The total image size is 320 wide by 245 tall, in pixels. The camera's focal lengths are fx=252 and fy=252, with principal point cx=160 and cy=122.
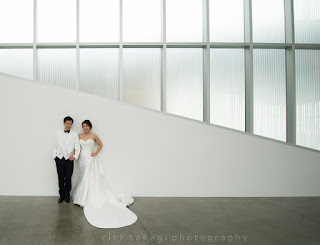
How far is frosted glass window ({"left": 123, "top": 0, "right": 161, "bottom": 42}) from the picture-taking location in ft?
24.4

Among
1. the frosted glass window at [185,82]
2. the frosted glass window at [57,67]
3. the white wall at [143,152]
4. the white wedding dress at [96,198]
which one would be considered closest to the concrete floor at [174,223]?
the white wedding dress at [96,198]

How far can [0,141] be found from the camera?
19.3ft

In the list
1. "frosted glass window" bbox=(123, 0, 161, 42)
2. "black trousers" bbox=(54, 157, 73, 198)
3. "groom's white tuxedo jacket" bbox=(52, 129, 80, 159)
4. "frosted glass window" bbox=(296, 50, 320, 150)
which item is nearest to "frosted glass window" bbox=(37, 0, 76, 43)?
"frosted glass window" bbox=(123, 0, 161, 42)

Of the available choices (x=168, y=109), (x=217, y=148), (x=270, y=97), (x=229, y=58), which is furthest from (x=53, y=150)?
(x=270, y=97)

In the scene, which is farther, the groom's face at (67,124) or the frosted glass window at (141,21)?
the frosted glass window at (141,21)

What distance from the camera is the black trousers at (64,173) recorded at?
5.42 meters

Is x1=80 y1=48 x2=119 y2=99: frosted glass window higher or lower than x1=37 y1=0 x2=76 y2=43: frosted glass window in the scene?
lower

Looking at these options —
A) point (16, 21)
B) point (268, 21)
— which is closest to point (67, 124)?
point (16, 21)

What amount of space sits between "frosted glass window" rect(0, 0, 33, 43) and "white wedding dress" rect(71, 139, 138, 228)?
4.11m

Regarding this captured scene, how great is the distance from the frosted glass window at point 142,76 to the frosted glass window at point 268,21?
120 inches

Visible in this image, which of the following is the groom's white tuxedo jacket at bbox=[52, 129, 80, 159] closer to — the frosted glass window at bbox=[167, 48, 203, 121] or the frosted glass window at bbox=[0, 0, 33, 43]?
the frosted glass window at bbox=[167, 48, 203, 121]

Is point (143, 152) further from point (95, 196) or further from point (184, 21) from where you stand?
point (184, 21)

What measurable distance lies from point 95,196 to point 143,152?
1531 mm

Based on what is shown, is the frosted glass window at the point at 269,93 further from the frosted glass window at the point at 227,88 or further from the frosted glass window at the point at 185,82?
the frosted glass window at the point at 185,82
